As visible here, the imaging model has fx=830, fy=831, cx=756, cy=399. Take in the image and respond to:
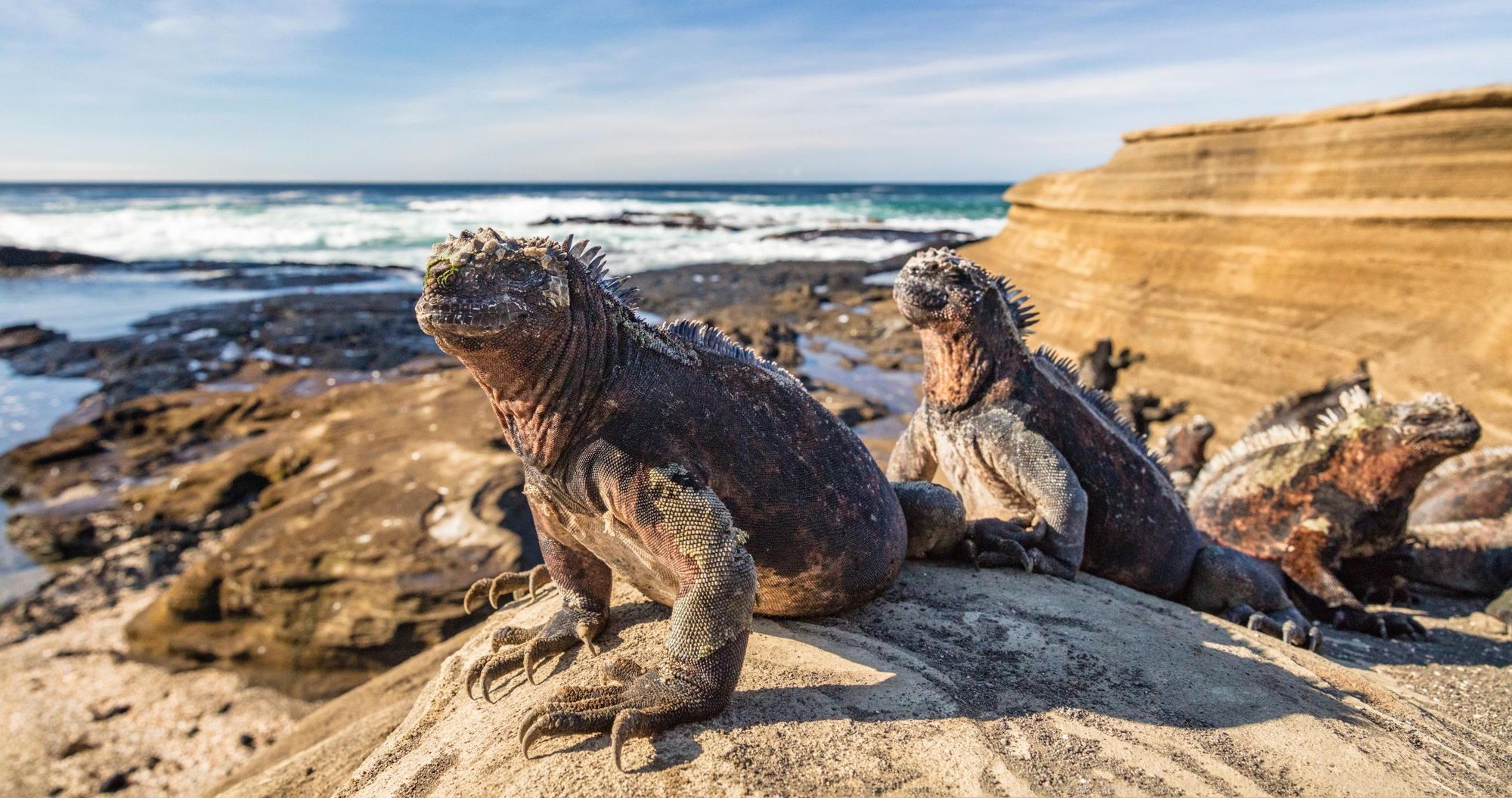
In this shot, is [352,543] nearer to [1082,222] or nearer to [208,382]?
[208,382]

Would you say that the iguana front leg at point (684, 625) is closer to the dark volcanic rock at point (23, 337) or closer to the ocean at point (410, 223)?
the ocean at point (410, 223)

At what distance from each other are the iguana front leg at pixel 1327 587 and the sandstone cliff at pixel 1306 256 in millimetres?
5339

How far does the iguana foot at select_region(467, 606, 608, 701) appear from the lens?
2.84 m

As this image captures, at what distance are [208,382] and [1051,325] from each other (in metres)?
14.6

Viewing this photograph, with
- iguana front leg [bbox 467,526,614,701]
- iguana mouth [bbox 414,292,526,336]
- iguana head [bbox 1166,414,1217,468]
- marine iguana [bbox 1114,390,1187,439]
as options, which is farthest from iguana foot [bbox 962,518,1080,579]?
marine iguana [bbox 1114,390,1187,439]

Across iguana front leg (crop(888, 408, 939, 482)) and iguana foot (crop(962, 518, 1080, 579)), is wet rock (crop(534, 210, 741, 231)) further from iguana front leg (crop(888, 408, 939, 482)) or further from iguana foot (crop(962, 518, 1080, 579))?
iguana foot (crop(962, 518, 1080, 579))

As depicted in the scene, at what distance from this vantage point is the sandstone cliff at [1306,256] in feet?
30.5

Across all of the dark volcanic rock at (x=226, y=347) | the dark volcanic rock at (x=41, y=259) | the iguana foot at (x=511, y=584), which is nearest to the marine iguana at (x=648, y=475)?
the iguana foot at (x=511, y=584)

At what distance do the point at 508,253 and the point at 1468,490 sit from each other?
295 inches

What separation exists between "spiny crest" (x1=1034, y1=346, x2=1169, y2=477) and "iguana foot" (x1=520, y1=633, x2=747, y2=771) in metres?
2.80

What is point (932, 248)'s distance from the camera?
14.5ft

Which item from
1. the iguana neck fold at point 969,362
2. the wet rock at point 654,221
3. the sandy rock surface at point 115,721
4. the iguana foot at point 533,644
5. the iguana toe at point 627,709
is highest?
the wet rock at point 654,221

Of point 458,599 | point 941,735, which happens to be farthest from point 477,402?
point 941,735

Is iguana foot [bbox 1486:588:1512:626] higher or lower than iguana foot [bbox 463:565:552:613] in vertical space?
lower
